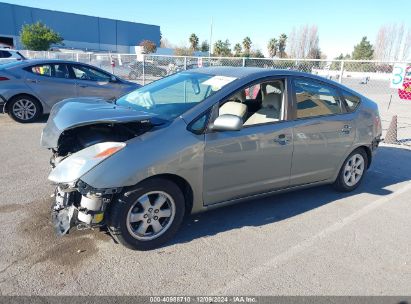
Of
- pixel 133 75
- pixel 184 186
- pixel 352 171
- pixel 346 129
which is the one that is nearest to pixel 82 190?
pixel 184 186

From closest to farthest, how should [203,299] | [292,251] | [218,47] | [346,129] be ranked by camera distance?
[203,299] < [292,251] < [346,129] < [218,47]

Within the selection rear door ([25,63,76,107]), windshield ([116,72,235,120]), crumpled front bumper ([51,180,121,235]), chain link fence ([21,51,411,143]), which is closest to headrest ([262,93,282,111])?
windshield ([116,72,235,120])

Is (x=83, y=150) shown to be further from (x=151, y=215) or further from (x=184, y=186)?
(x=184, y=186)

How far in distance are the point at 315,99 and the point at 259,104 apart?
0.70 metres

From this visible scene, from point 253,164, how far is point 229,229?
29.1 inches

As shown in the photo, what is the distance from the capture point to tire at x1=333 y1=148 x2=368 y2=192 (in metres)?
4.80

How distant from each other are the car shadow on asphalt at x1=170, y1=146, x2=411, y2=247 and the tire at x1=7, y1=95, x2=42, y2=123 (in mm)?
6556

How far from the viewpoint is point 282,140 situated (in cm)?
389

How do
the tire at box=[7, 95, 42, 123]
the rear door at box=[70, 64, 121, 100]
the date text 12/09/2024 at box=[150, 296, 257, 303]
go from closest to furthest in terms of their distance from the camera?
the date text 12/09/2024 at box=[150, 296, 257, 303] → the tire at box=[7, 95, 42, 123] → the rear door at box=[70, 64, 121, 100]

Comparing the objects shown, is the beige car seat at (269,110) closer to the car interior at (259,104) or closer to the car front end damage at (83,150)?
the car interior at (259,104)

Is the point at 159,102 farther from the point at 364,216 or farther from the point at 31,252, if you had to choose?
the point at 364,216

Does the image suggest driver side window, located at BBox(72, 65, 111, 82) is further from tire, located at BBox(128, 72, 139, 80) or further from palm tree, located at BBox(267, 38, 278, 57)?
palm tree, located at BBox(267, 38, 278, 57)

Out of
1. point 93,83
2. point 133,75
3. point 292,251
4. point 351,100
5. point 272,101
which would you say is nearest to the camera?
point 292,251

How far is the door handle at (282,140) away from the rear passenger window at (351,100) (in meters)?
1.37
